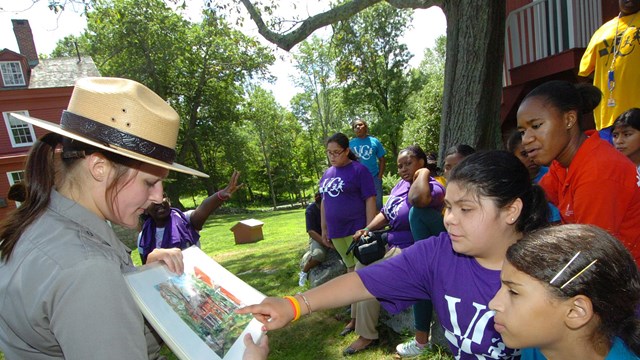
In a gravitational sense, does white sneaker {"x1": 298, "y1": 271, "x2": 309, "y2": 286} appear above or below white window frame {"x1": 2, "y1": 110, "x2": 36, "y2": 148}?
below

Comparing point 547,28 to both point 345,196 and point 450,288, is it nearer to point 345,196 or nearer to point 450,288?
point 345,196

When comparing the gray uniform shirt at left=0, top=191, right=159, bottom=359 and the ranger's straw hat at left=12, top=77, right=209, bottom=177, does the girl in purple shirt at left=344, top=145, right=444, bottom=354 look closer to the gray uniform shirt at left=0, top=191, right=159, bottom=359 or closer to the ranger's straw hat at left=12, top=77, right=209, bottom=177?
the ranger's straw hat at left=12, top=77, right=209, bottom=177

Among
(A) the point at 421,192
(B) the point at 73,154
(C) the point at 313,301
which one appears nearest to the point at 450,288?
(C) the point at 313,301

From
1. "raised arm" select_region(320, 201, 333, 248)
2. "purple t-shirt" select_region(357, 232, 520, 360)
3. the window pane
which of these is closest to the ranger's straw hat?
"purple t-shirt" select_region(357, 232, 520, 360)

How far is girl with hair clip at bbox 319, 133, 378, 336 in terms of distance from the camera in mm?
4625

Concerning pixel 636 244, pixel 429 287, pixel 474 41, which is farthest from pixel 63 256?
pixel 474 41

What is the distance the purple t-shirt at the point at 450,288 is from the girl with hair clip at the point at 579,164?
2.23ft

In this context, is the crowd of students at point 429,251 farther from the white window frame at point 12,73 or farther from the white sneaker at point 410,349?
the white window frame at point 12,73

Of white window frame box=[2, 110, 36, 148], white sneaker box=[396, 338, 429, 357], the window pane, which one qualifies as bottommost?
white sneaker box=[396, 338, 429, 357]

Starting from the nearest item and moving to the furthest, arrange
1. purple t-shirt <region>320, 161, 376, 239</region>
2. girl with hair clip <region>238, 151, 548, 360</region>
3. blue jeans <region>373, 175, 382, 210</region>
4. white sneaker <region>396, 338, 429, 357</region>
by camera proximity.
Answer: girl with hair clip <region>238, 151, 548, 360</region> < white sneaker <region>396, 338, 429, 357</region> < purple t-shirt <region>320, 161, 376, 239</region> < blue jeans <region>373, 175, 382, 210</region>

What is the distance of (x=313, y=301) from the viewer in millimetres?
1870

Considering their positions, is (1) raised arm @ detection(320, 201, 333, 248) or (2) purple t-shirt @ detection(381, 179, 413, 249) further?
(1) raised arm @ detection(320, 201, 333, 248)

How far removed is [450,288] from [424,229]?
6.01 ft

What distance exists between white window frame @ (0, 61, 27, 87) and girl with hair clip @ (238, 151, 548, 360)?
2947cm
